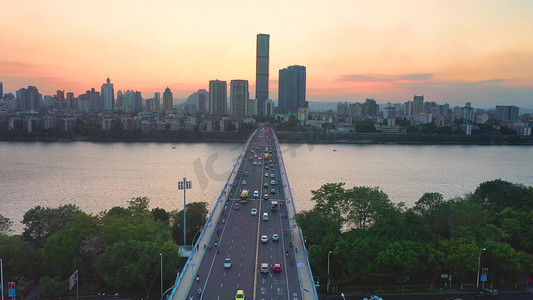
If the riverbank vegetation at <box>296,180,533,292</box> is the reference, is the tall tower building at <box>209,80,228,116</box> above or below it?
above

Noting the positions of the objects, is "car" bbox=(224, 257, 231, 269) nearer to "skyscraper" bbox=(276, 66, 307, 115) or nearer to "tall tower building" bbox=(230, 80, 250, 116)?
"tall tower building" bbox=(230, 80, 250, 116)

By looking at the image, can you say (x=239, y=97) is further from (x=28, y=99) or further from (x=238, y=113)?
(x=28, y=99)

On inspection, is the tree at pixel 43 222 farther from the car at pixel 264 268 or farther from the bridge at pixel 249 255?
the car at pixel 264 268

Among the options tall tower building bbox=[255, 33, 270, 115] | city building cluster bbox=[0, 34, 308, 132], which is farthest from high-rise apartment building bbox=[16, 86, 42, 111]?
tall tower building bbox=[255, 33, 270, 115]

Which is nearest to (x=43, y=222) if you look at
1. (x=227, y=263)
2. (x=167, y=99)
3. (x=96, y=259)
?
(x=96, y=259)

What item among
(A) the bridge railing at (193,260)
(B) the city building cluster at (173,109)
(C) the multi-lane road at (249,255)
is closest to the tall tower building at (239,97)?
(B) the city building cluster at (173,109)

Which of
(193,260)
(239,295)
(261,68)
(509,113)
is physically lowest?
(193,260)
